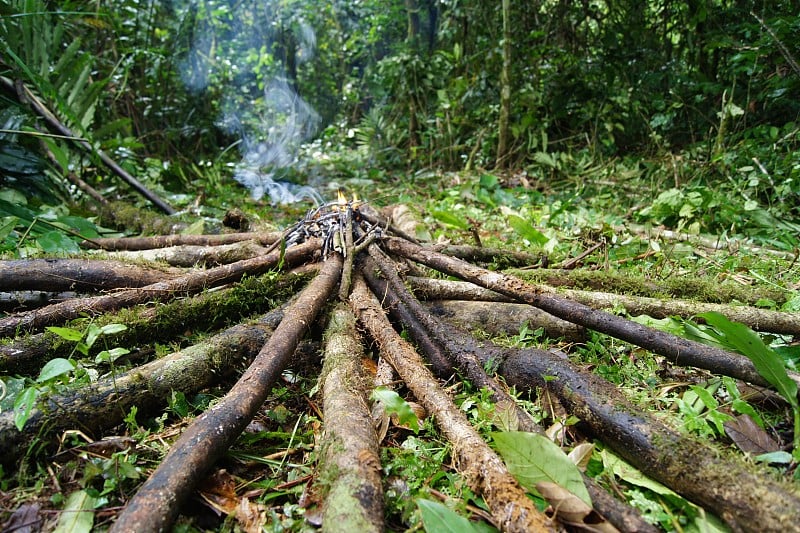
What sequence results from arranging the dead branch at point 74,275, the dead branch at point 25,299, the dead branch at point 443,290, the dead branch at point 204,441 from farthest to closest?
the dead branch at point 443,290 → the dead branch at point 25,299 → the dead branch at point 74,275 → the dead branch at point 204,441

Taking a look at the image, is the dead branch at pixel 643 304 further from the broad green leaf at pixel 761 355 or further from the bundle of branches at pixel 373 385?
the broad green leaf at pixel 761 355

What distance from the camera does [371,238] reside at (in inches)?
101

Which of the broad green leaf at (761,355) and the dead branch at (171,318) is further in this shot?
the dead branch at (171,318)

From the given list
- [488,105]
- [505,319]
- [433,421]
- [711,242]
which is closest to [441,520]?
[433,421]

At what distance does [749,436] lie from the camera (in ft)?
4.49

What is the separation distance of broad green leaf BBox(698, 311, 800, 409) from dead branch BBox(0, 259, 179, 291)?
2.35 meters

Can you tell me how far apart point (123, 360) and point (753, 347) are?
2.26 m

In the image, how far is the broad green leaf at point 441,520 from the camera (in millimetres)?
1025

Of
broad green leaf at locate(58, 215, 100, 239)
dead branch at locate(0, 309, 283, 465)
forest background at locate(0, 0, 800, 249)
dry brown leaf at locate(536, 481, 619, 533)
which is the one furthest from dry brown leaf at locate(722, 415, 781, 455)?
broad green leaf at locate(58, 215, 100, 239)

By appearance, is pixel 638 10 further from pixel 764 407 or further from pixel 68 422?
pixel 68 422

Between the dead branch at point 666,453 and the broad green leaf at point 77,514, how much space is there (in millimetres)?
1362

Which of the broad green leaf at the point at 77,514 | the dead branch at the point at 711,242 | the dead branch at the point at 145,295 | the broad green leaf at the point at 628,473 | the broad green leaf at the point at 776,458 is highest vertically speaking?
the dead branch at the point at 145,295

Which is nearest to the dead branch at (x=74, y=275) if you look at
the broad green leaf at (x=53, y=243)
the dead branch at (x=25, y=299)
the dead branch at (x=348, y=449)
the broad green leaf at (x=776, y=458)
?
the dead branch at (x=25, y=299)

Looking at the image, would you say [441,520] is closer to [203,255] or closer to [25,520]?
[25,520]
